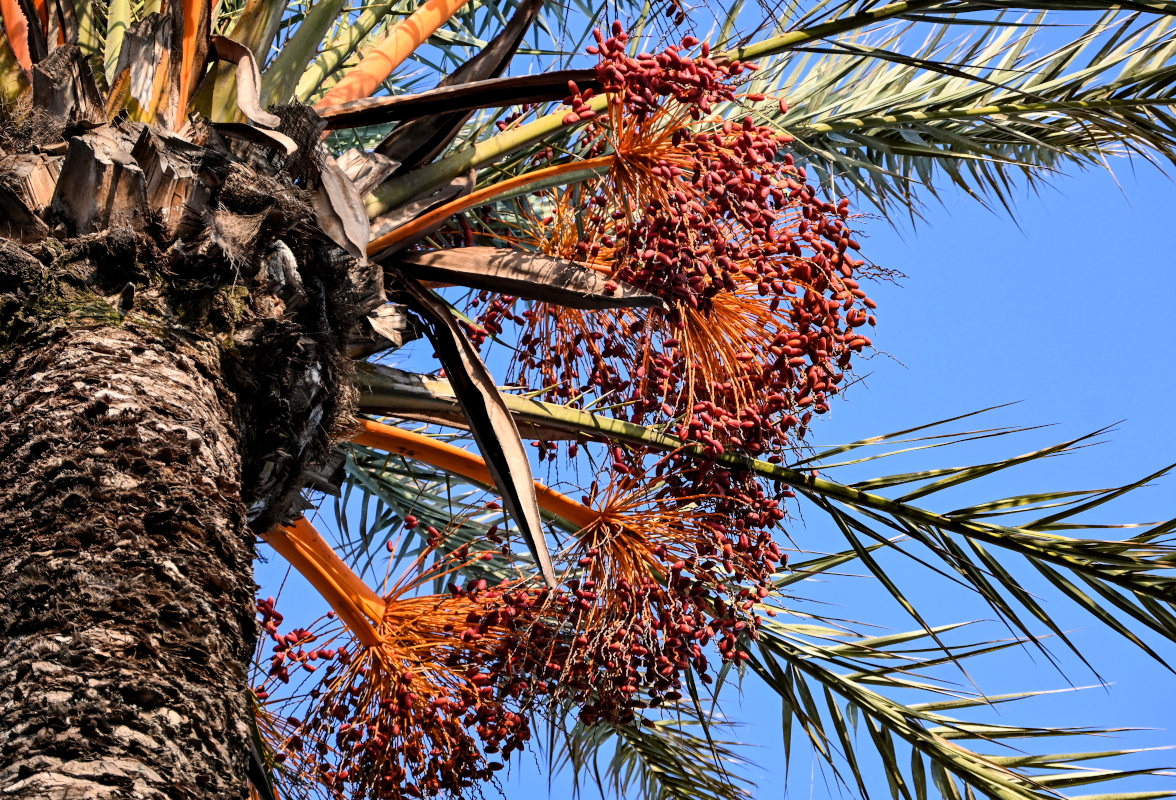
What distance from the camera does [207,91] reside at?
2.55m

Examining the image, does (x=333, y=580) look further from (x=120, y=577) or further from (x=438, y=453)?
(x=120, y=577)

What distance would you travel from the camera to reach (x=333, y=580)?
10.3ft

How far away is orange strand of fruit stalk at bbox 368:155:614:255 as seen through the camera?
278 cm

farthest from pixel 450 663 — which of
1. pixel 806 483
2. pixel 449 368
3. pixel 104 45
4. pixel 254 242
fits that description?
pixel 104 45

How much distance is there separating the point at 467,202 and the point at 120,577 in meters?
1.31

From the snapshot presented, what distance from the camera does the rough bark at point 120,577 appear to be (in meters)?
1.65

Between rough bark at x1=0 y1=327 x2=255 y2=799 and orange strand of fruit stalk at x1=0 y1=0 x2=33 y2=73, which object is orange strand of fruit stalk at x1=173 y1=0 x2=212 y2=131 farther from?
rough bark at x1=0 y1=327 x2=255 y2=799

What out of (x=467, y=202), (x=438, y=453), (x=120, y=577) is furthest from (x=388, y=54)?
(x=120, y=577)

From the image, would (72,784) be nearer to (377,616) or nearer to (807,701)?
(377,616)

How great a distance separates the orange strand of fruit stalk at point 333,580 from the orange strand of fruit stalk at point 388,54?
1020 mm

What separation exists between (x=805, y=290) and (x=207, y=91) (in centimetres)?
139

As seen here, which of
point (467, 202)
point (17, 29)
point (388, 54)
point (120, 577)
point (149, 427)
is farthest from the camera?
point (388, 54)

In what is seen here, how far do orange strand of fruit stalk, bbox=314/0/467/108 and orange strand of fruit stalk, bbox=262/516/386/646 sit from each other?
3.35 feet

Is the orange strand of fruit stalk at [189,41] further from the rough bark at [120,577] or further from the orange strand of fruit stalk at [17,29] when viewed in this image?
the rough bark at [120,577]
